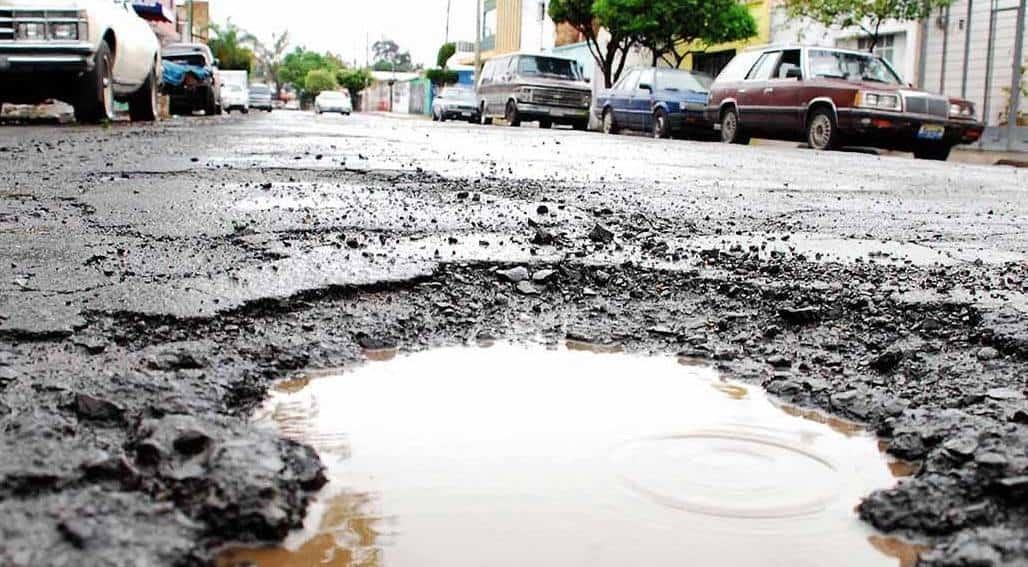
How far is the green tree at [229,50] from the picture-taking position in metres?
69.8

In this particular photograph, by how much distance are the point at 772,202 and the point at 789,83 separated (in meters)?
9.61

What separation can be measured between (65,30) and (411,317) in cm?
931

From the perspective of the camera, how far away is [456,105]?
3241cm

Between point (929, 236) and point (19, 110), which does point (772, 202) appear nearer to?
point (929, 236)

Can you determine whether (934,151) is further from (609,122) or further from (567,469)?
(567,469)

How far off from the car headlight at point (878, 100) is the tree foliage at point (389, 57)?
10614 centimetres

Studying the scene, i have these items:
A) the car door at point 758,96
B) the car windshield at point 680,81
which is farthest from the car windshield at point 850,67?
the car windshield at point 680,81

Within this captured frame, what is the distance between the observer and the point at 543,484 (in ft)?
5.57

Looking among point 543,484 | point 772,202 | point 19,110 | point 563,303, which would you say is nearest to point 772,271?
point 563,303

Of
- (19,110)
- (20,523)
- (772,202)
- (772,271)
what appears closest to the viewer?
(20,523)

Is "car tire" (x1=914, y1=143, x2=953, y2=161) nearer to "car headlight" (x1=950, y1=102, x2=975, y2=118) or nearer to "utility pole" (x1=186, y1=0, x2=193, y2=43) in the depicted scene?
"car headlight" (x1=950, y1=102, x2=975, y2=118)

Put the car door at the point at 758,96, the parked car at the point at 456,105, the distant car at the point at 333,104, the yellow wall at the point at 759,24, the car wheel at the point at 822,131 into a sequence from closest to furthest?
the car wheel at the point at 822,131 → the car door at the point at 758,96 → the yellow wall at the point at 759,24 → the parked car at the point at 456,105 → the distant car at the point at 333,104

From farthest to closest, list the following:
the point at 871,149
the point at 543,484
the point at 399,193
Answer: the point at 871,149
the point at 399,193
the point at 543,484

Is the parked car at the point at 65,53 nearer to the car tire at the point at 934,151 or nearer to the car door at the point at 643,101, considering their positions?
the car door at the point at 643,101
